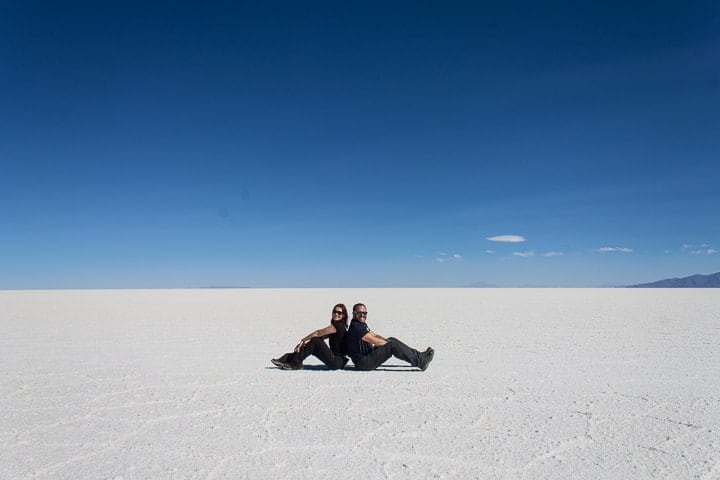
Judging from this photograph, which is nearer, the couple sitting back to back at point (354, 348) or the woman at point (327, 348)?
the couple sitting back to back at point (354, 348)

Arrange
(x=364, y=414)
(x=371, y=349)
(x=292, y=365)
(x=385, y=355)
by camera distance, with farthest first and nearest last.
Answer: (x=292, y=365), (x=371, y=349), (x=385, y=355), (x=364, y=414)

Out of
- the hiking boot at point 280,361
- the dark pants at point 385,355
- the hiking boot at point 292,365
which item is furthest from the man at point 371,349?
the hiking boot at point 280,361

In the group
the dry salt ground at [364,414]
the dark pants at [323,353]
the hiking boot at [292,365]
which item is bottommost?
the dry salt ground at [364,414]

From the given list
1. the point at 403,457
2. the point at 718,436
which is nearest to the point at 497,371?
the point at 718,436

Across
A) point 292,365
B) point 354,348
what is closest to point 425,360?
point 354,348

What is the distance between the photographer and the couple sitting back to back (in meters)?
6.65

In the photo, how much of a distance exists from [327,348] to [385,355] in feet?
2.57

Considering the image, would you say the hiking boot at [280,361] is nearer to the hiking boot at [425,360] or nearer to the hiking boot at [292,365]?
the hiking boot at [292,365]

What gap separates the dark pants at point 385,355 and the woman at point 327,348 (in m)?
0.36

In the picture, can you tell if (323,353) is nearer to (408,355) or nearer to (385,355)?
(385,355)

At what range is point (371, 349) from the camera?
677 centimetres

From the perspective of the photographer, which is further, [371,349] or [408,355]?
[371,349]

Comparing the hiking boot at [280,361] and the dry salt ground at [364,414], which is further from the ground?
the hiking boot at [280,361]

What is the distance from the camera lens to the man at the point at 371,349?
6.63 m
